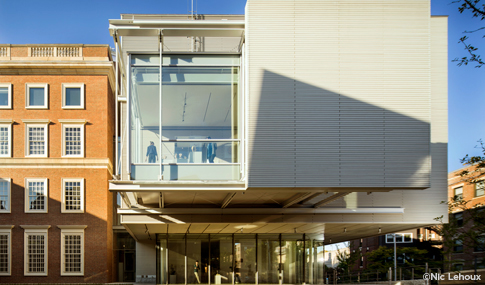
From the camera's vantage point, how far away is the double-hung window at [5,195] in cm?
3875

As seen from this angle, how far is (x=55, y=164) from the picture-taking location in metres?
39.2

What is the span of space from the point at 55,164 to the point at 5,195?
489 centimetres

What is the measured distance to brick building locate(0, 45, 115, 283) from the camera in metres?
38.1

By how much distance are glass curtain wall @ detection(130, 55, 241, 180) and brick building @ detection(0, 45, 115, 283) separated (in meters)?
24.6


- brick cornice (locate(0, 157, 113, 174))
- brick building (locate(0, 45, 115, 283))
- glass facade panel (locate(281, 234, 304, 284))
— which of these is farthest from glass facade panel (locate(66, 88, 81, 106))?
glass facade panel (locate(281, 234, 304, 284))

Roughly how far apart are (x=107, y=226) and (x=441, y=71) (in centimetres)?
2876

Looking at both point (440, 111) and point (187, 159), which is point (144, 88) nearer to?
point (187, 159)

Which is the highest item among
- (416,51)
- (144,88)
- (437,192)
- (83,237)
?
(416,51)

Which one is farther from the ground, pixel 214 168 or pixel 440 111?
pixel 440 111

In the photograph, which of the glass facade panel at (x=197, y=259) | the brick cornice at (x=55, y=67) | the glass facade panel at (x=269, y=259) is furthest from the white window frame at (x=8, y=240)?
the glass facade panel at (x=269, y=259)

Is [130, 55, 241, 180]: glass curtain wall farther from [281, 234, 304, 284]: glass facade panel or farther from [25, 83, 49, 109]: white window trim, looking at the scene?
[25, 83, 49, 109]: white window trim

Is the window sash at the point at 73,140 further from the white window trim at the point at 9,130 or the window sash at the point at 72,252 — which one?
the window sash at the point at 72,252

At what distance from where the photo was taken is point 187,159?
16.3m

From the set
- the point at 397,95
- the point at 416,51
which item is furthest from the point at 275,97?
the point at 416,51
